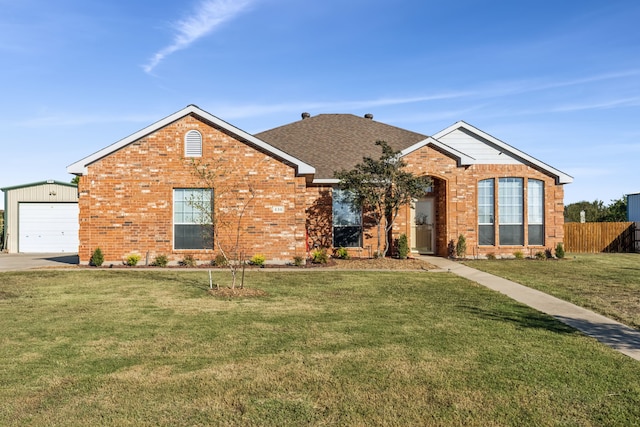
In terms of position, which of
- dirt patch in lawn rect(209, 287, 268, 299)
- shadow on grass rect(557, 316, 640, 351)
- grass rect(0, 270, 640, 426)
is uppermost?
dirt patch in lawn rect(209, 287, 268, 299)

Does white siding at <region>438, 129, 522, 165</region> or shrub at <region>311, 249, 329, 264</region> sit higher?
white siding at <region>438, 129, 522, 165</region>

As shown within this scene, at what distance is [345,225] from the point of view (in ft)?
64.5

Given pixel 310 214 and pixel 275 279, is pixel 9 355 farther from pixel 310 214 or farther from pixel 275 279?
pixel 310 214

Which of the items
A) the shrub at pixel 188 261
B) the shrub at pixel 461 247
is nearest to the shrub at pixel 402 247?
the shrub at pixel 461 247

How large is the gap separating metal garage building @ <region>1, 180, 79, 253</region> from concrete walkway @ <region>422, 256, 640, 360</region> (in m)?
23.2

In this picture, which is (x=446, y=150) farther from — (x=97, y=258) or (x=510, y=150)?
(x=97, y=258)

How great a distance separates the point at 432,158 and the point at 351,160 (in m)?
3.81

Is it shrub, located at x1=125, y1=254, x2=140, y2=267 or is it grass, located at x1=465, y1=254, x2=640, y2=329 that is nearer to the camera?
grass, located at x1=465, y1=254, x2=640, y2=329

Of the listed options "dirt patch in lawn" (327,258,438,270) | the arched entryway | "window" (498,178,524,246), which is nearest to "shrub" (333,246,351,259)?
"dirt patch in lawn" (327,258,438,270)

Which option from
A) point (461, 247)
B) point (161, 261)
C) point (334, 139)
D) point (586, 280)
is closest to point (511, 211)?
point (461, 247)

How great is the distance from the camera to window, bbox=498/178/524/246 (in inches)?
808

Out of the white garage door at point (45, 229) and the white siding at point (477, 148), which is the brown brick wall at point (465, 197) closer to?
the white siding at point (477, 148)

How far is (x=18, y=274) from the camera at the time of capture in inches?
556

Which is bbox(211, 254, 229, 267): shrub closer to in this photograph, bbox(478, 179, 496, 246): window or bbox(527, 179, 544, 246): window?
bbox(478, 179, 496, 246): window
